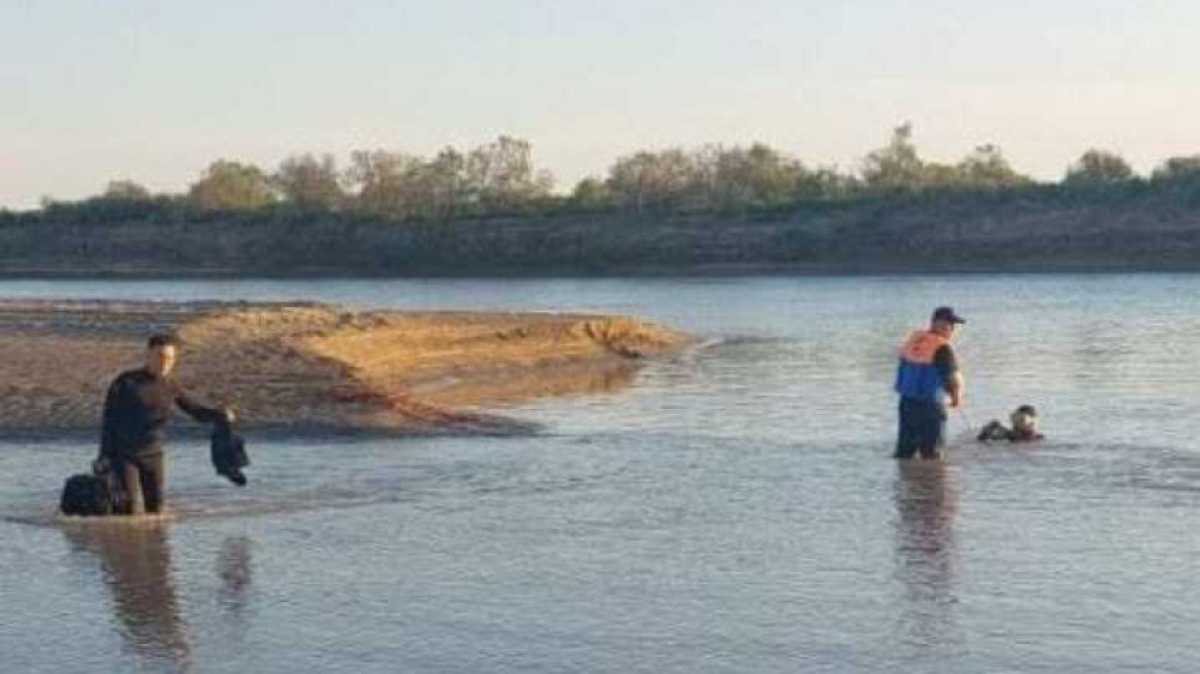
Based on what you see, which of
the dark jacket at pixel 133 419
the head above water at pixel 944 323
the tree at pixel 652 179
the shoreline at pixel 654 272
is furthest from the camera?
the tree at pixel 652 179

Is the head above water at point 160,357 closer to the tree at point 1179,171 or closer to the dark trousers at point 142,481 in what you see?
the dark trousers at point 142,481

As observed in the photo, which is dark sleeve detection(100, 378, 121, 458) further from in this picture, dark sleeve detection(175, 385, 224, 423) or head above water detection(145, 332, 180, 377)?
dark sleeve detection(175, 385, 224, 423)

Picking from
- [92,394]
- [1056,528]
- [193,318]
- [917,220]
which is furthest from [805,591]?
[917,220]

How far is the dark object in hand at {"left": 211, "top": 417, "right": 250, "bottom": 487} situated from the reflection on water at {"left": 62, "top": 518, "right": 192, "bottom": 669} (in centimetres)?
109

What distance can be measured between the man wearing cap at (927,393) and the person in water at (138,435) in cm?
643

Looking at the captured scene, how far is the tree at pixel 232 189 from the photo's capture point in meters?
112

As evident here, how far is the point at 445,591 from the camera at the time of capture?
41.2ft

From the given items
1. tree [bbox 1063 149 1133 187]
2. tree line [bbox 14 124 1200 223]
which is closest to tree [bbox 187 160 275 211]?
tree line [bbox 14 124 1200 223]

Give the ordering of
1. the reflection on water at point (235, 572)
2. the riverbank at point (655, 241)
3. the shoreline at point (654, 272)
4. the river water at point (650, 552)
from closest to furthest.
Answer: the river water at point (650, 552), the reflection on water at point (235, 572), the shoreline at point (654, 272), the riverbank at point (655, 241)

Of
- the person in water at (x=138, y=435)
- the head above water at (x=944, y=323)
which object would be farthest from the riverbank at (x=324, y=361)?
the person in water at (x=138, y=435)

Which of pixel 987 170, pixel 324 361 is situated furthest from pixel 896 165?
pixel 324 361

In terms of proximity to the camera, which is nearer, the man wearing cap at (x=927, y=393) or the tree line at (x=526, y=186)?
the man wearing cap at (x=927, y=393)

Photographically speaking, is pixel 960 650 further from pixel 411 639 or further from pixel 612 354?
pixel 612 354

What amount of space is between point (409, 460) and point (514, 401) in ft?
24.6
